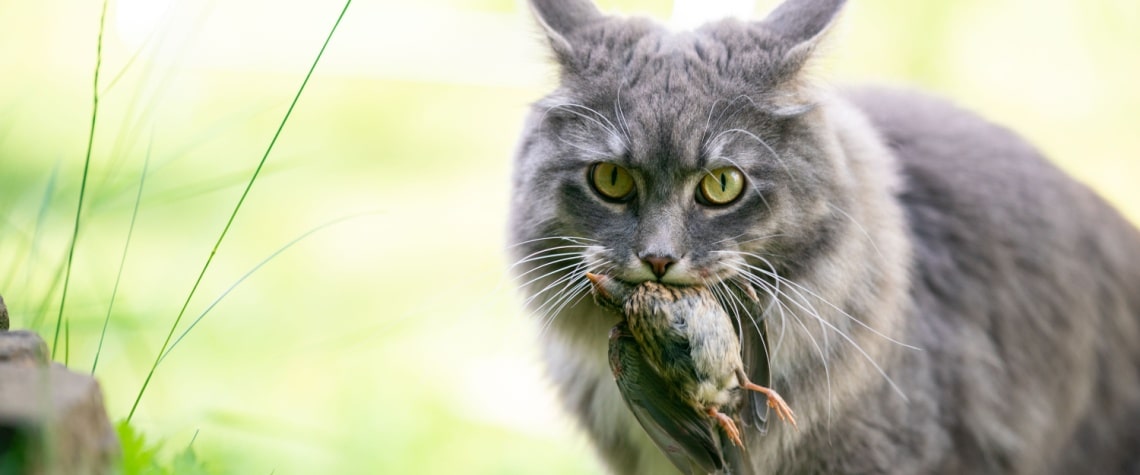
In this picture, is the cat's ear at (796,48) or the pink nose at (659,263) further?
the cat's ear at (796,48)

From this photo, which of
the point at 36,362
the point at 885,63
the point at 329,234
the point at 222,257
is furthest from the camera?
the point at 885,63

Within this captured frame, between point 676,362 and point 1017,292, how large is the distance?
55.8 inches

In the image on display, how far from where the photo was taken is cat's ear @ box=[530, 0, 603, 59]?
8.19ft

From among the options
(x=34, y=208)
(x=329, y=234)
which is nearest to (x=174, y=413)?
(x=34, y=208)

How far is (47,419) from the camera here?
1.39m

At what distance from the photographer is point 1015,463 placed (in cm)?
297

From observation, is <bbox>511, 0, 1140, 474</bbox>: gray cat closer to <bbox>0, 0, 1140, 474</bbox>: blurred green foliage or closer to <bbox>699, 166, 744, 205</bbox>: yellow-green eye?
<bbox>699, 166, 744, 205</bbox>: yellow-green eye

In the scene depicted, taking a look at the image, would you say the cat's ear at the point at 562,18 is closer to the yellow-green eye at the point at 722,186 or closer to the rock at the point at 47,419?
the yellow-green eye at the point at 722,186

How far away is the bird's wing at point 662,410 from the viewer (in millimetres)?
2127

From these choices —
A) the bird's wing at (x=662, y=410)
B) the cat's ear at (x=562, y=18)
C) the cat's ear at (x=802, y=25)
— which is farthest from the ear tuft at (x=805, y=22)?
the bird's wing at (x=662, y=410)

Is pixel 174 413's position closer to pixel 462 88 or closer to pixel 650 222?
pixel 650 222

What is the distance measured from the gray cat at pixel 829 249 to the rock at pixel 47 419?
3.36 ft

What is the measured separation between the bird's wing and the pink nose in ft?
0.41

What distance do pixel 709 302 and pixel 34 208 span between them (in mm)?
2272
